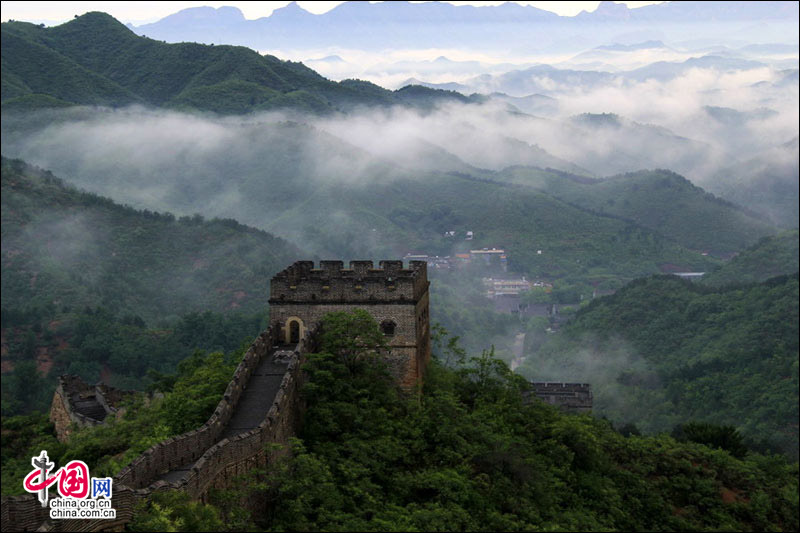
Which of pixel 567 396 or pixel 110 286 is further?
pixel 110 286

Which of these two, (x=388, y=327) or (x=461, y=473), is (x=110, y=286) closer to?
(x=388, y=327)

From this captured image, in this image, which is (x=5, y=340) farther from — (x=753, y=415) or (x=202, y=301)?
(x=753, y=415)

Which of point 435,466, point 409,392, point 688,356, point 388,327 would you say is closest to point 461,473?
point 435,466

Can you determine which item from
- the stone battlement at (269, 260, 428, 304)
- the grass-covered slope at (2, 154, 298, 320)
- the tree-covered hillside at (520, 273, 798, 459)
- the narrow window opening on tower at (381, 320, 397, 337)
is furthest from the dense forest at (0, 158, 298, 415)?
the narrow window opening on tower at (381, 320, 397, 337)

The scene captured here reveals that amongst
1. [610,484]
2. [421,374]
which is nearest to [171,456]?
[421,374]

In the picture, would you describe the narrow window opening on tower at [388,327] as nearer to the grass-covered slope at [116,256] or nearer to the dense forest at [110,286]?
the dense forest at [110,286]

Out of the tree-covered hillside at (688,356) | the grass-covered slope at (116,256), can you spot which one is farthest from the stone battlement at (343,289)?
the grass-covered slope at (116,256)

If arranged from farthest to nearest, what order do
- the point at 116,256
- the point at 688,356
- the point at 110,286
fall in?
the point at 116,256 → the point at 110,286 → the point at 688,356

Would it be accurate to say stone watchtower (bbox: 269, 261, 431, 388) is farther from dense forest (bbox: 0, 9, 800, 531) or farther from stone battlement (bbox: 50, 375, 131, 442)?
stone battlement (bbox: 50, 375, 131, 442)
